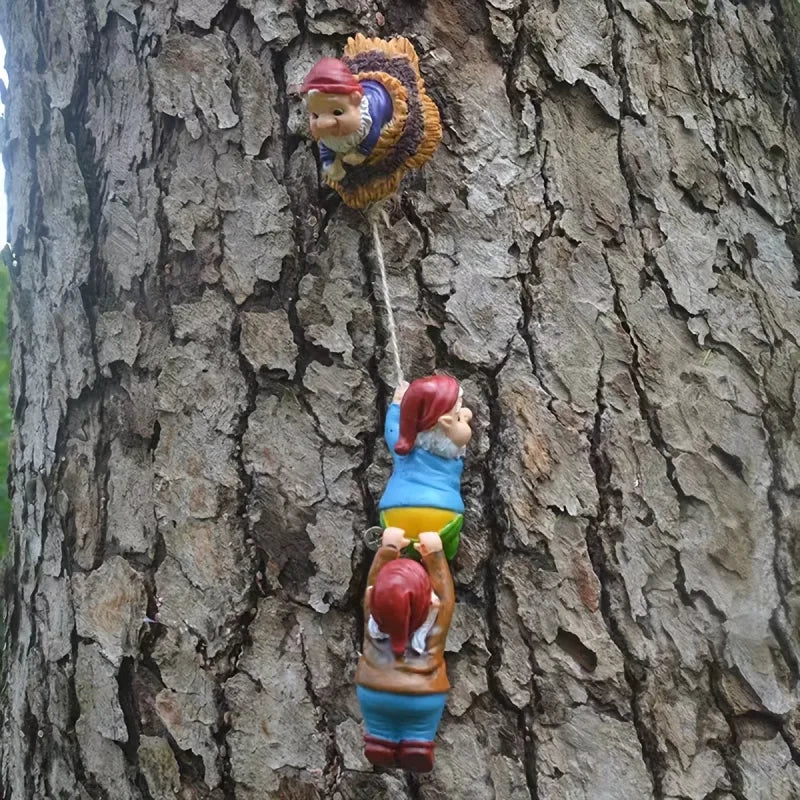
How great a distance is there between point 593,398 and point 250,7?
27.7 inches

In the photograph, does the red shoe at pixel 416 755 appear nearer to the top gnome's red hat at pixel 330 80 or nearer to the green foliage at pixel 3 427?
the top gnome's red hat at pixel 330 80

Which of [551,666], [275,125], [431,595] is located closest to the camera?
[431,595]

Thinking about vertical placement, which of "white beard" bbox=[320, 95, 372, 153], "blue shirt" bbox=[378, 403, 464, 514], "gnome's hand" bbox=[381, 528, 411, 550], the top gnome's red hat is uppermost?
the top gnome's red hat

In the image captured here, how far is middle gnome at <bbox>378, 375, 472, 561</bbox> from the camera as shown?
909 mm

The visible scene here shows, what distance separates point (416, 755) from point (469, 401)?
1.36 ft

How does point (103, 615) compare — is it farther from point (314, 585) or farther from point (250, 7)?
point (250, 7)

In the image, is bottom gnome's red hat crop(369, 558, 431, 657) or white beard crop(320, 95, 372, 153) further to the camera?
white beard crop(320, 95, 372, 153)

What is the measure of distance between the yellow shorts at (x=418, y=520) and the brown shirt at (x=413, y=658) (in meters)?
0.03

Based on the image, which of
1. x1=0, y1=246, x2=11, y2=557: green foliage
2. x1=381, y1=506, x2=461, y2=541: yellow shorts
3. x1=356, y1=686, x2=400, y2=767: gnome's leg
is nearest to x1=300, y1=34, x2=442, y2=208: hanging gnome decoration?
x1=381, y1=506, x2=461, y2=541: yellow shorts

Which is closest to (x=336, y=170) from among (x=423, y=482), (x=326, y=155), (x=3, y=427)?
(x=326, y=155)

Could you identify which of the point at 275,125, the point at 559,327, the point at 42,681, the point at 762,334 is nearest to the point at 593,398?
the point at 559,327

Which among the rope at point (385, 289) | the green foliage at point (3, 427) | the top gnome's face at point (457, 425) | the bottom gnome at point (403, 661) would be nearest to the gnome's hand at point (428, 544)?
the bottom gnome at point (403, 661)

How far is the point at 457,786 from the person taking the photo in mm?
979

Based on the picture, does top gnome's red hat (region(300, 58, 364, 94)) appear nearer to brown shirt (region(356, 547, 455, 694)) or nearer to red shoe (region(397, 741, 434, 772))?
brown shirt (region(356, 547, 455, 694))
